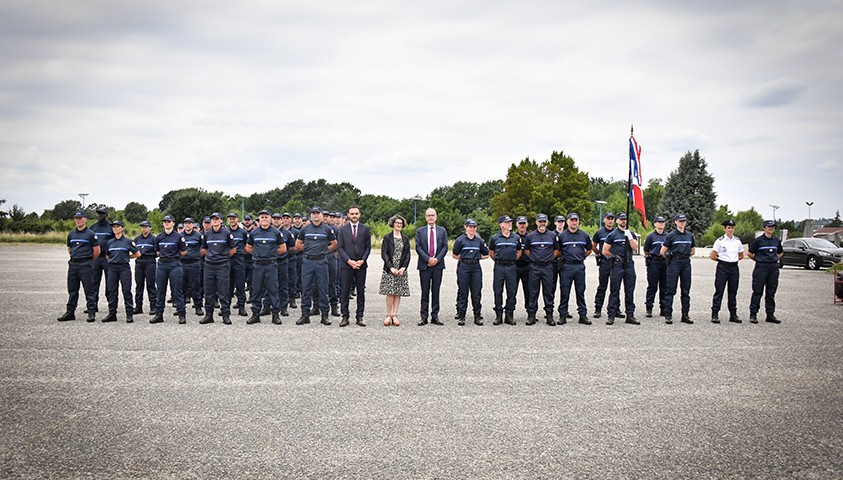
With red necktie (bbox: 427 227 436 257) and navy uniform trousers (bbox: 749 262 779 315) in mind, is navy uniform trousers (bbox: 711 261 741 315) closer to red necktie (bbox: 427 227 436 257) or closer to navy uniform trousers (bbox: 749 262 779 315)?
navy uniform trousers (bbox: 749 262 779 315)

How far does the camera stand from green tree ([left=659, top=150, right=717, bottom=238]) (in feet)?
191

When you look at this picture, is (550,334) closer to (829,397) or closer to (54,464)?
(829,397)

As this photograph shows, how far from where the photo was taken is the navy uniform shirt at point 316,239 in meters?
10.8

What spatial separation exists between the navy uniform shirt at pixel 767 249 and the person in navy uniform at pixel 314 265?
27.1 feet

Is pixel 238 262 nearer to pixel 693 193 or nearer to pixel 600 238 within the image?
pixel 600 238

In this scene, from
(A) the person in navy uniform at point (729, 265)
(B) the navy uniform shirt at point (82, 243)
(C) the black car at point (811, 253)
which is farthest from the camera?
(C) the black car at point (811, 253)

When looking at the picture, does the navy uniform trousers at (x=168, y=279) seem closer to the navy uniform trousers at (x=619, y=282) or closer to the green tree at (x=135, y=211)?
the navy uniform trousers at (x=619, y=282)

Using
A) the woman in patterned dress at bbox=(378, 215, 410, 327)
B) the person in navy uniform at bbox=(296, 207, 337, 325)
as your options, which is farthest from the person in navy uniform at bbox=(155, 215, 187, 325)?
the woman in patterned dress at bbox=(378, 215, 410, 327)

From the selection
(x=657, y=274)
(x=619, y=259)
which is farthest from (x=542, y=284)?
(x=657, y=274)

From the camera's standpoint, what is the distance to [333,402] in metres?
5.48

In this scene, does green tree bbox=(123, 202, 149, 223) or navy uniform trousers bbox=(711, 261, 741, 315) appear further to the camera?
green tree bbox=(123, 202, 149, 223)

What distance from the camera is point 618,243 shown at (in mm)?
11391

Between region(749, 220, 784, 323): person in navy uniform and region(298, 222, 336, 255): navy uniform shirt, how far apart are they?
8.11 meters

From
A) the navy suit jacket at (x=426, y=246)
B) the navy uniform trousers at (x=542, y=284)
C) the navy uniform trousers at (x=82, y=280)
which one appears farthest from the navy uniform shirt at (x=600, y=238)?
the navy uniform trousers at (x=82, y=280)
